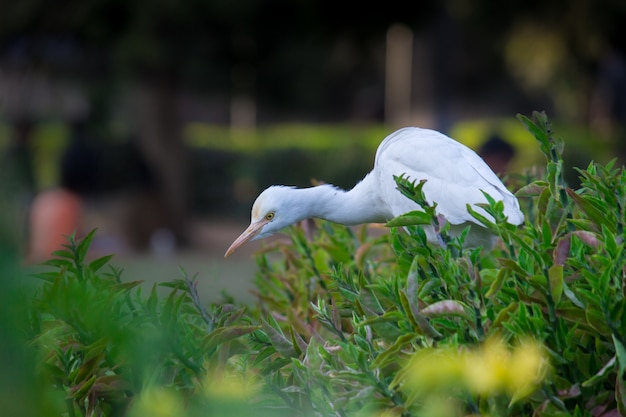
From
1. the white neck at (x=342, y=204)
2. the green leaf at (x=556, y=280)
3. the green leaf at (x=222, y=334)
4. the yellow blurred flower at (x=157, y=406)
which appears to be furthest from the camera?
the white neck at (x=342, y=204)

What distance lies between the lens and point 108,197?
16797 millimetres

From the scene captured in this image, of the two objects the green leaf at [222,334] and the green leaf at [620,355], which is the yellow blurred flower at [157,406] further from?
the green leaf at [620,355]

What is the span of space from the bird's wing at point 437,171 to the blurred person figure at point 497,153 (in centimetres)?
355

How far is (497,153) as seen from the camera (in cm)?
754

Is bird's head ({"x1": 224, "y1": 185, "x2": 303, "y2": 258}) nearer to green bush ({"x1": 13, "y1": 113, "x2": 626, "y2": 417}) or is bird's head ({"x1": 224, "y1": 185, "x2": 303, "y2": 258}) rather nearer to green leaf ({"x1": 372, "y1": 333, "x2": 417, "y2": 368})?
green bush ({"x1": 13, "y1": 113, "x2": 626, "y2": 417})

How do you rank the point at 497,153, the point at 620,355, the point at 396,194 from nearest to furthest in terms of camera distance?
the point at 620,355
the point at 396,194
the point at 497,153

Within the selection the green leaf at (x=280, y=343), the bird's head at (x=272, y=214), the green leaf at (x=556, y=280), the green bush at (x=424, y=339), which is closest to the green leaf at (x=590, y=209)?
the green bush at (x=424, y=339)

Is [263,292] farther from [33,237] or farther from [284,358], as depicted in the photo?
[33,237]

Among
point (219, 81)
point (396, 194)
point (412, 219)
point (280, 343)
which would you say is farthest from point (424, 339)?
point (219, 81)

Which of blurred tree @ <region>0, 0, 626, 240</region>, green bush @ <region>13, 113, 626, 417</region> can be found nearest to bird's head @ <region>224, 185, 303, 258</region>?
green bush @ <region>13, 113, 626, 417</region>

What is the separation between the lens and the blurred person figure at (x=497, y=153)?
7.16m

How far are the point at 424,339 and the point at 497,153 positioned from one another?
600cm

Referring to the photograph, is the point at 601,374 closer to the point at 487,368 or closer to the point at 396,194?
the point at 487,368

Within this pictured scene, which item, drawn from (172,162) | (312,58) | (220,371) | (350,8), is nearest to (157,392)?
(220,371)
